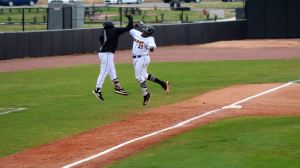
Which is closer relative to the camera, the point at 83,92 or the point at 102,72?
the point at 102,72

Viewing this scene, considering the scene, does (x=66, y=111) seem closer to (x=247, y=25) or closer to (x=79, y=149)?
(x=79, y=149)

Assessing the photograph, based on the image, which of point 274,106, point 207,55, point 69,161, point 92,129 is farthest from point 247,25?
point 69,161

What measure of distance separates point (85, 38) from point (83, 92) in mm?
16212

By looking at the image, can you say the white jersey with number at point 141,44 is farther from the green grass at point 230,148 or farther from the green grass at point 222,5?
the green grass at point 222,5

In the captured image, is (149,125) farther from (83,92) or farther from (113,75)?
(83,92)

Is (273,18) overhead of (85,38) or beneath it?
overhead

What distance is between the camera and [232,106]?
65.4 ft

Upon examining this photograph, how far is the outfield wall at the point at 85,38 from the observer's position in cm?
3616

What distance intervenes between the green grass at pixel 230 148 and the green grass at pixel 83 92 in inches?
101

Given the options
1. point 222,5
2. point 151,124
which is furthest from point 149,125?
point 222,5

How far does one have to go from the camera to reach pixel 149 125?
57.0ft

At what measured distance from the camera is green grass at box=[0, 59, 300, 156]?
1722 centimetres

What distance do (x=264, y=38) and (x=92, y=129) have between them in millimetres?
34488

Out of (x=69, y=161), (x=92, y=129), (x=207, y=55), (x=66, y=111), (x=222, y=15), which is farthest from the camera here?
(x=222, y=15)
